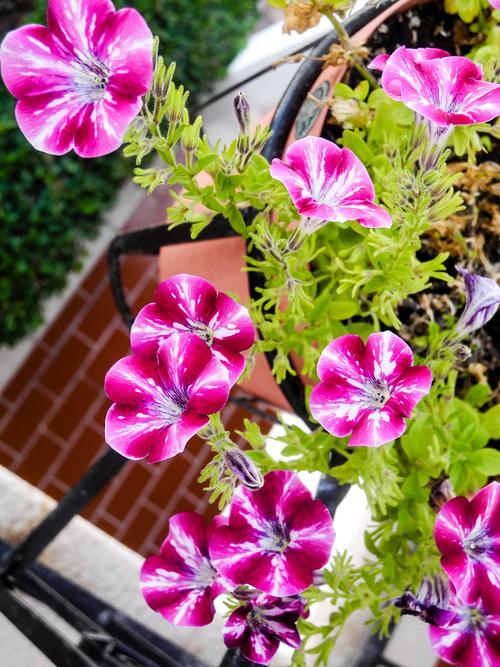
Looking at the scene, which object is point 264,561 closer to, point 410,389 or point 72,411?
point 410,389

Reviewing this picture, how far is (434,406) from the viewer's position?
61cm

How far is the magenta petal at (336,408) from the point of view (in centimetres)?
46

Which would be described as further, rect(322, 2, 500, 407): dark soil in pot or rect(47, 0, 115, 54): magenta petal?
rect(322, 2, 500, 407): dark soil in pot

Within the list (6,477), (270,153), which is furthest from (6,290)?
(270,153)

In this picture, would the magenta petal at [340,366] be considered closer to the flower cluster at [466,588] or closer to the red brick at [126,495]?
the flower cluster at [466,588]

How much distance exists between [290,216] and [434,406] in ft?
0.71

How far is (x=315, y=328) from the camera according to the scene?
1.96ft

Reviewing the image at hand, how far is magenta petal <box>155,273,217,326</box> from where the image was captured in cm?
46

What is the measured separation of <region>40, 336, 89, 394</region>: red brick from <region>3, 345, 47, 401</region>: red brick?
35 mm

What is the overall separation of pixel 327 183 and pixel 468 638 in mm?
371

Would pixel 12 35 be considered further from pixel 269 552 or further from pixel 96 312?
pixel 96 312

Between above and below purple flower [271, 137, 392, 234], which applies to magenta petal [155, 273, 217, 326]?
below

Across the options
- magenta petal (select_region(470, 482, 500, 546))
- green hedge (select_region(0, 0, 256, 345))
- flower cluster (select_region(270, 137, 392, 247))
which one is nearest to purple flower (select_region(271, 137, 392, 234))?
flower cluster (select_region(270, 137, 392, 247))

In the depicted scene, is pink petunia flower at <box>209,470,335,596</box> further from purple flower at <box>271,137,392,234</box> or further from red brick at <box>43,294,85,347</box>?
red brick at <box>43,294,85,347</box>
